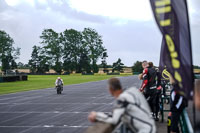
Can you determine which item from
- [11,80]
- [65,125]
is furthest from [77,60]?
[65,125]

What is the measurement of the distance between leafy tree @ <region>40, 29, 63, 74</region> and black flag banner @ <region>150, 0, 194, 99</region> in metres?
98.2

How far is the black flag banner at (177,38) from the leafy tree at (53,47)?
98.2 meters

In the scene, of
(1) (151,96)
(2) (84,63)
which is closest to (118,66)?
(2) (84,63)

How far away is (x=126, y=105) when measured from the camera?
3.26 meters

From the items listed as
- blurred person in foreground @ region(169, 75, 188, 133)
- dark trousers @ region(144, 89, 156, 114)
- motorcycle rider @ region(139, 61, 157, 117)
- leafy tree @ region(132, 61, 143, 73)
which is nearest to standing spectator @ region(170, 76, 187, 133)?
blurred person in foreground @ region(169, 75, 188, 133)

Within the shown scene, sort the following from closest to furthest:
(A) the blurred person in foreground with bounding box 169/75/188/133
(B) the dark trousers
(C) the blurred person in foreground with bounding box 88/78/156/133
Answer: (C) the blurred person in foreground with bounding box 88/78/156/133, (A) the blurred person in foreground with bounding box 169/75/188/133, (B) the dark trousers

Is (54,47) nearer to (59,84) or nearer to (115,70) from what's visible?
(115,70)

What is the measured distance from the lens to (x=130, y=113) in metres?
3.31

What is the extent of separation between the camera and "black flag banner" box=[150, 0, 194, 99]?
3531 millimetres

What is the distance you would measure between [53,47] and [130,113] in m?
99.2

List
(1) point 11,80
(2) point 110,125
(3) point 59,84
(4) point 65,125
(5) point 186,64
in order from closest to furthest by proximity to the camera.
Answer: (2) point 110,125 < (5) point 186,64 < (4) point 65,125 < (3) point 59,84 < (1) point 11,80

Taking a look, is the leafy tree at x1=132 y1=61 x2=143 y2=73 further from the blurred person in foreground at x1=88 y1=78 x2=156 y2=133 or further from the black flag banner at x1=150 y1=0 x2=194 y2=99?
the blurred person in foreground at x1=88 y1=78 x2=156 y2=133

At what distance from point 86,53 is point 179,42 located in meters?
108

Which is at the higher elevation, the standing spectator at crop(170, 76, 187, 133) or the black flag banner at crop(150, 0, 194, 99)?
the black flag banner at crop(150, 0, 194, 99)
